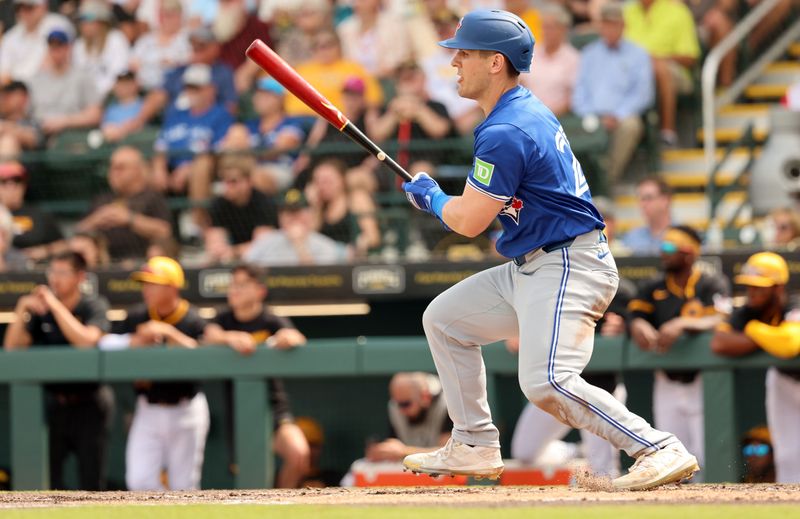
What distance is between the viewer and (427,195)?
5.41 meters

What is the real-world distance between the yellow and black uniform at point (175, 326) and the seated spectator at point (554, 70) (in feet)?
10.6

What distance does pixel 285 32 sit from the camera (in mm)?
12102

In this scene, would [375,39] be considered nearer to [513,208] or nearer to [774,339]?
[774,339]

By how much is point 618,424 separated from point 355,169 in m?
5.20

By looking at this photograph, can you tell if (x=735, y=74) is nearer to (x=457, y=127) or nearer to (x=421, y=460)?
(x=457, y=127)

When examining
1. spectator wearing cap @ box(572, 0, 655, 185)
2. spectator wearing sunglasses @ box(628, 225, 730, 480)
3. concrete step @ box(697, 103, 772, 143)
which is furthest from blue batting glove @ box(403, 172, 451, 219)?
concrete step @ box(697, 103, 772, 143)

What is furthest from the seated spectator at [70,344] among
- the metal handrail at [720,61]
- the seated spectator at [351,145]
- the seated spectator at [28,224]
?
the metal handrail at [720,61]

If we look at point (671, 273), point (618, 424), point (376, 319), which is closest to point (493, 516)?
point (618, 424)

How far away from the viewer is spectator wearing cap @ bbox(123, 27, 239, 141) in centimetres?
1150

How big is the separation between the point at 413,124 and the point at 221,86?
6.63 ft

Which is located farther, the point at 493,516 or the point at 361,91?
the point at 361,91

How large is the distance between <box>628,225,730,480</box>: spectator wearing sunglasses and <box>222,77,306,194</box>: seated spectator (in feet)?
10.4

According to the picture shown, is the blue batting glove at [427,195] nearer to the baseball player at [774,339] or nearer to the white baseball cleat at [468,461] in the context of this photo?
the white baseball cleat at [468,461]

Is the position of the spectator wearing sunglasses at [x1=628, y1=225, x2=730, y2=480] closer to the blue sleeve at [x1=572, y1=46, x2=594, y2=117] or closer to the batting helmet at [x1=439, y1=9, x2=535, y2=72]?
the blue sleeve at [x1=572, y1=46, x2=594, y2=117]
